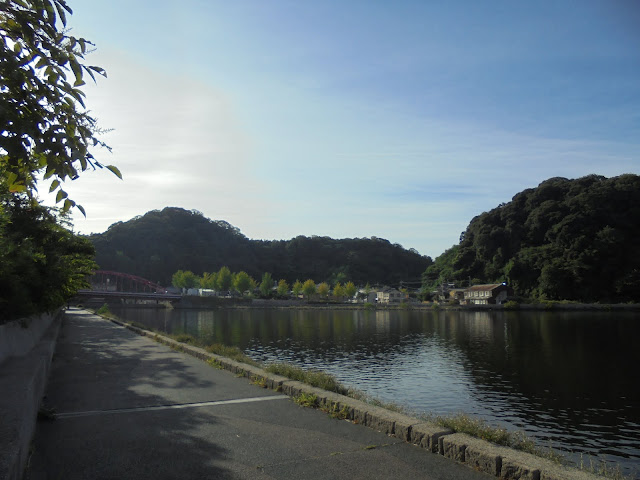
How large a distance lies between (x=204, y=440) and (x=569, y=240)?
289 feet

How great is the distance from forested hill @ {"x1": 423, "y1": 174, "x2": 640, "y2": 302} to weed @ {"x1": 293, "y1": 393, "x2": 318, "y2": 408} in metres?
81.6

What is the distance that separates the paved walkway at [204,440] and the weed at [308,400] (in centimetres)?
14

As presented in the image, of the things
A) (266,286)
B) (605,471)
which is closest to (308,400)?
(605,471)

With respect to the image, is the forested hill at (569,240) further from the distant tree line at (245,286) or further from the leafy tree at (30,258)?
the leafy tree at (30,258)

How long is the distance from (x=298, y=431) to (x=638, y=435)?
997 centimetres

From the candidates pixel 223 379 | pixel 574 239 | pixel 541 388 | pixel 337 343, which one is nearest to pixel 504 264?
pixel 574 239

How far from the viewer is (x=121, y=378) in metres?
9.61

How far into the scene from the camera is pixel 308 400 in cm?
700

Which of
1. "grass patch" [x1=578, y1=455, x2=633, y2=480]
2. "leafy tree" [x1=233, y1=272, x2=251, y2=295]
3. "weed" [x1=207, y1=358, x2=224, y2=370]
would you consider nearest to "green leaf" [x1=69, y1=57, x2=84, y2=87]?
"grass patch" [x1=578, y1=455, x2=633, y2=480]

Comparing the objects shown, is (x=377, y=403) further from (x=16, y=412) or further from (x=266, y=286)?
(x=266, y=286)

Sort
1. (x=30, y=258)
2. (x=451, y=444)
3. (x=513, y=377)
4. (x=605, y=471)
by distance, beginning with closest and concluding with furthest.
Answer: (x=451, y=444), (x=605, y=471), (x=30, y=258), (x=513, y=377)

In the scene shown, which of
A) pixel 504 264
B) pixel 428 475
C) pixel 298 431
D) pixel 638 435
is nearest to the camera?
pixel 428 475

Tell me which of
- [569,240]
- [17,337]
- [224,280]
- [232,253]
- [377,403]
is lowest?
[377,403]

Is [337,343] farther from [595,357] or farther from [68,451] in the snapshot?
[68,451]
